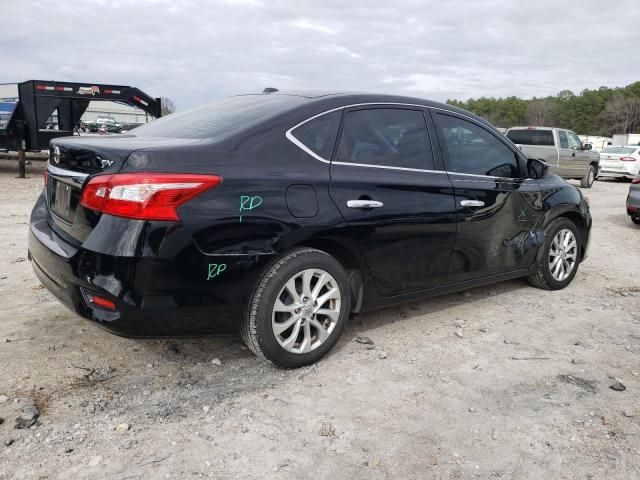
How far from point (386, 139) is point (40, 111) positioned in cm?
1218

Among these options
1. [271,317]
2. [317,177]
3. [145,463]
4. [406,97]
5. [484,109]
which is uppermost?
[484,109]

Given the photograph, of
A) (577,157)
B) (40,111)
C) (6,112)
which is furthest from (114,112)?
(577,157)

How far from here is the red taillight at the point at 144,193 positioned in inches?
105

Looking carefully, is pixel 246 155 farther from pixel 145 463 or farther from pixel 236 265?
pixel 145 463

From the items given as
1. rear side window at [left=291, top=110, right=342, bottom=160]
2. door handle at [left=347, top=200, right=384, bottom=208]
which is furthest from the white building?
door handle at [left=347, top=200, right=384, bottom=208]

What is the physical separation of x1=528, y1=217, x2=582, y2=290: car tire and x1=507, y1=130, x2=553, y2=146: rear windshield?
38.7 ft

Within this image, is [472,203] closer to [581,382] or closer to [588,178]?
[581,382]

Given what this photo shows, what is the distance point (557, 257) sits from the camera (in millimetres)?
5070

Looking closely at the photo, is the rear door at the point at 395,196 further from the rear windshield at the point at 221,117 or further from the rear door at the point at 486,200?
the rear windshield at the point at 221,117

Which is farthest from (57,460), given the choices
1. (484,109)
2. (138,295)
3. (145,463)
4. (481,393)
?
(484,109)

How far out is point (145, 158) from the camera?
273 centimetres

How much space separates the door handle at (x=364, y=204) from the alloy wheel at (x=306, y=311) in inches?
17.4

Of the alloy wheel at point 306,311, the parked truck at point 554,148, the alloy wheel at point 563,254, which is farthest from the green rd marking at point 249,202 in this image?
the parked truck at point 554,148

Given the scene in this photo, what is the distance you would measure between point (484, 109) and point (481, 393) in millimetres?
118735
